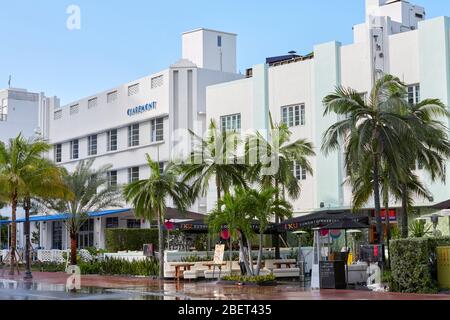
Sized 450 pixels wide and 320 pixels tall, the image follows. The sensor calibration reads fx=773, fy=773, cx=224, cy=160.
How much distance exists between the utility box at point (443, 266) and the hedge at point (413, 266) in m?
0.18

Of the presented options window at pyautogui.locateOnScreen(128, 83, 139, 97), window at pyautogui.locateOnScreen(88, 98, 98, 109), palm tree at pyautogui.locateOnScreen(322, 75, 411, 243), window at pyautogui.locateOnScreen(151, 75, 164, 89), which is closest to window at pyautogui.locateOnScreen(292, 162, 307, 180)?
window at pyautogui.locateOnScreen(151, 75, 164, 89)

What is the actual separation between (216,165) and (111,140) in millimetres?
23809

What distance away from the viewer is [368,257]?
25812mm

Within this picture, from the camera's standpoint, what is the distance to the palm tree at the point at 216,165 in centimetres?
3331

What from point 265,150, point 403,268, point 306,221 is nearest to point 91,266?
point 265,150

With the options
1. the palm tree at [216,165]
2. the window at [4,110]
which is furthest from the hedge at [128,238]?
the window at [4,110]

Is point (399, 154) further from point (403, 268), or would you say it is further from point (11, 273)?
point (11, 273)

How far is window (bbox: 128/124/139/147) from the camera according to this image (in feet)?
173

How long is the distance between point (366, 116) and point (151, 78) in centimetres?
2598

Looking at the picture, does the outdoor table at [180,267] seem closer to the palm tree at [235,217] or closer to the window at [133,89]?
the palm tree at [235,217]

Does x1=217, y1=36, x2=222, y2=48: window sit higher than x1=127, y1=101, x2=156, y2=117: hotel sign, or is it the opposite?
x1=217, y1=36, x2=222, y2=48: window

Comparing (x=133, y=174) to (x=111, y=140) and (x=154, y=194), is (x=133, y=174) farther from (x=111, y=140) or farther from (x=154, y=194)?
(x=154, y=194)

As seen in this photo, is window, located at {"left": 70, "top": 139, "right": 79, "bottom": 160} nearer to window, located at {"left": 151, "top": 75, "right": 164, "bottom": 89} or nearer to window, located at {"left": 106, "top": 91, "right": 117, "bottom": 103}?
window, located at {"left": 106, "top": 91, "right": 117, "bottom": 103}

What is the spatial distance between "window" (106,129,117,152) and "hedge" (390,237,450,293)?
35.2 m
